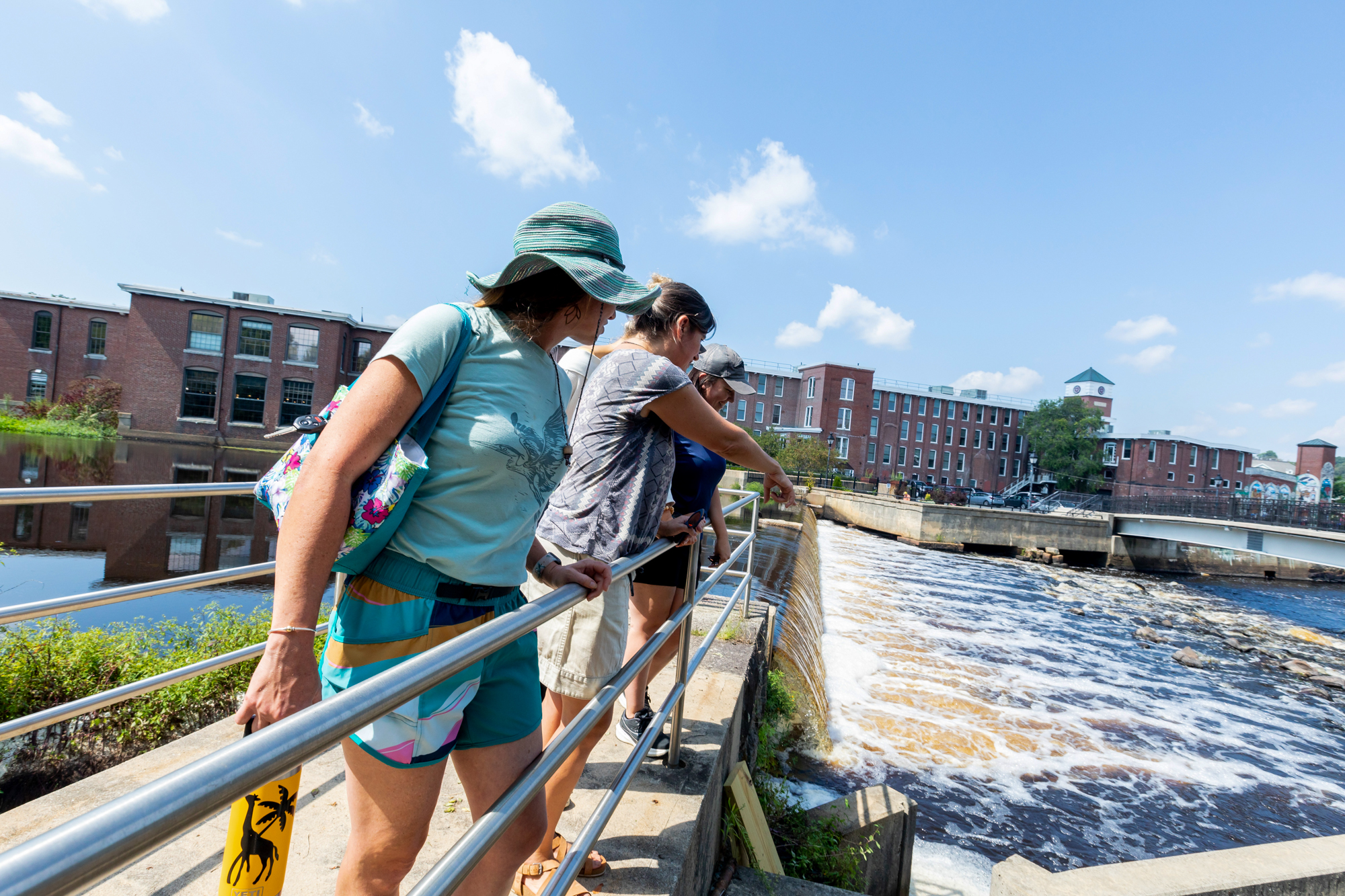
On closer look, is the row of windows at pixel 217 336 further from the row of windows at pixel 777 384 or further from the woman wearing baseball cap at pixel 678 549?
the woman wearing baseball cap at pixel 678 549

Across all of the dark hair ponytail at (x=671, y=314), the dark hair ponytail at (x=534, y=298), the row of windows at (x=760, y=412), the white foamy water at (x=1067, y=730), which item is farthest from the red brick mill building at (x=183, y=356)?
the dark hair ponytail at (x=534, y=298)

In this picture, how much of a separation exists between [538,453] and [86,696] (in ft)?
13.8

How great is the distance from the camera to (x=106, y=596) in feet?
7.09

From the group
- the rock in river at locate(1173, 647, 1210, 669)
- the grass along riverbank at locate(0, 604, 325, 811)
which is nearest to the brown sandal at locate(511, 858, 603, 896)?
the grass along riverbank at locate(0, 604, 325, 811)

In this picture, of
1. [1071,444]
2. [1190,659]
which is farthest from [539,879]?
[1071,444]

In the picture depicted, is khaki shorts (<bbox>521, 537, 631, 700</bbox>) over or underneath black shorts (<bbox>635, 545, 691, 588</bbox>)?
underneath

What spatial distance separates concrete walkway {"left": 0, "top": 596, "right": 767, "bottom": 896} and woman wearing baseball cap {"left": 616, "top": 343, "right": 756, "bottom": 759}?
18cm

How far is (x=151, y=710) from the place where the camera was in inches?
153

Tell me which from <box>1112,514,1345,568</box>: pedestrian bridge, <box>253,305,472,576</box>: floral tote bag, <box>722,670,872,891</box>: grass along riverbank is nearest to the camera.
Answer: <box>253,305,472,576</box>: floral tote bag

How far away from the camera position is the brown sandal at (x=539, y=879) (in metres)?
1.97

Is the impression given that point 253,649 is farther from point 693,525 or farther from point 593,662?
point 693,525

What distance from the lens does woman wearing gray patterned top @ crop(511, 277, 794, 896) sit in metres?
2.00

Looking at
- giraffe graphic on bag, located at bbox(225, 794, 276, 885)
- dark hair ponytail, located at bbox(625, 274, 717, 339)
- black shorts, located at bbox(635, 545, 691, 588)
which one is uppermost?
dark hair ponytail, located at bbox(625, 274, 717, 339)

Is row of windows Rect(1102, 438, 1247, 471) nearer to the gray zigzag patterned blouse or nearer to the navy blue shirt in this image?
the navy blue shirt
